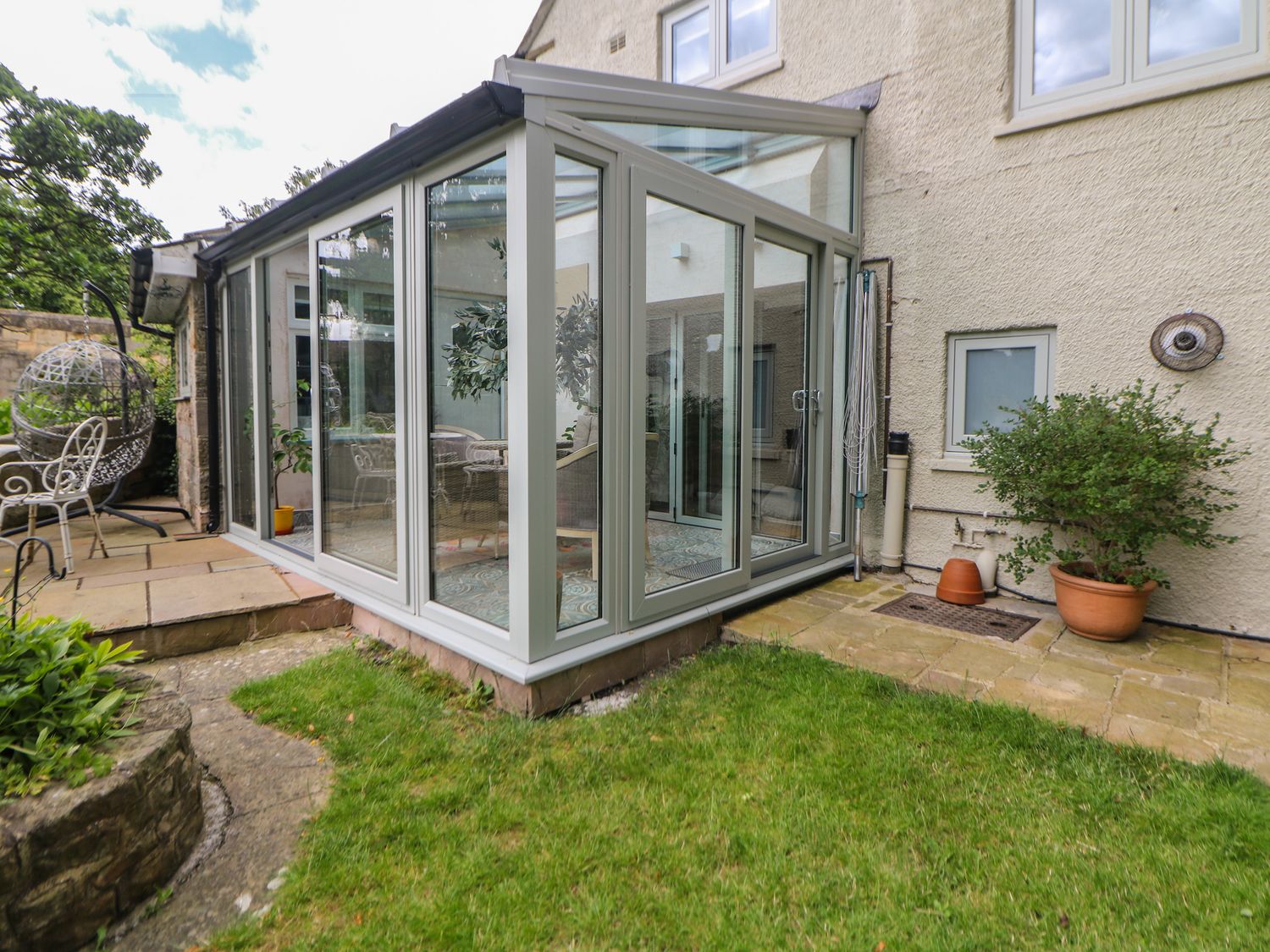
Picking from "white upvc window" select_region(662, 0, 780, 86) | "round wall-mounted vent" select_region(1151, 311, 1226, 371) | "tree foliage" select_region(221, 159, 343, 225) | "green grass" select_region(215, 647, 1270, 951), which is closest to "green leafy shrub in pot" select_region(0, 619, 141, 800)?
"green grass" select_region(215, 647, 1270, 951)

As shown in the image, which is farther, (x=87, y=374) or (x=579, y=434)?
(x=87, y=374)

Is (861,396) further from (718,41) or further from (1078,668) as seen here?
(718,41)

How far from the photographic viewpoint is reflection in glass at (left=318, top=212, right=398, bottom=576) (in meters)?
3.49

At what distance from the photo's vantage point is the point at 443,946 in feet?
5.18

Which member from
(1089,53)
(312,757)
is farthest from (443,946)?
(1089,53)

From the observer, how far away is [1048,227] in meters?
4.09

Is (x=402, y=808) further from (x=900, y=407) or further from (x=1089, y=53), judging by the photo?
(x=1089, y=53)

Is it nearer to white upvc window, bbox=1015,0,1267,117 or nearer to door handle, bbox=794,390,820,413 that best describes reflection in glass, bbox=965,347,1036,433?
door handle, bbox=794,390,820,413

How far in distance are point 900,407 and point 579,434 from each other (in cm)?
277

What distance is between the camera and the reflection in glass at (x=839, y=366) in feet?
15.6

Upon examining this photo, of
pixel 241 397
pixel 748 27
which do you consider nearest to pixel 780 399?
pixel 748 27

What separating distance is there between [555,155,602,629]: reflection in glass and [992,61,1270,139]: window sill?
9.67 feet

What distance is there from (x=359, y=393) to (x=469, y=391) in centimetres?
101

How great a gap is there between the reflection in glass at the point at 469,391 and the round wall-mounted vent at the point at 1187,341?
357cm
